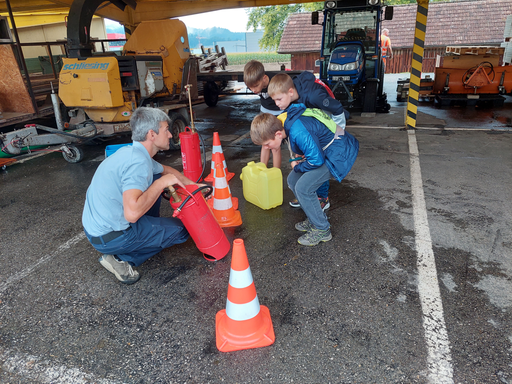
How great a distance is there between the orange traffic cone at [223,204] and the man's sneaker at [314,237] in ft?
2.64

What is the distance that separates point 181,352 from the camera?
2254 mm

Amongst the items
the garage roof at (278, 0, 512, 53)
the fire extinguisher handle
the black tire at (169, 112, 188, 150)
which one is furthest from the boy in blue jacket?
the garage roof at (278, 0, 512, 53)

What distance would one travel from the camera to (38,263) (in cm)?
329

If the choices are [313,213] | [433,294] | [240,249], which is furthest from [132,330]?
[433,294]

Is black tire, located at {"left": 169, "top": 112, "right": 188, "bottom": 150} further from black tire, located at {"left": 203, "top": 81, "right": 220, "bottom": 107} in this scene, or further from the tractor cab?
black tire, located at {"left": 203, "top": 81, "right": 220, "bottom": 107}

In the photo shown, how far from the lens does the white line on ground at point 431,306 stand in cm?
207

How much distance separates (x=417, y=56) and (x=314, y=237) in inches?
247

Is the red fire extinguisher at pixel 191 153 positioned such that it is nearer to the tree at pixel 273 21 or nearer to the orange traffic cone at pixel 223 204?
the orange traffic cone at pixel 223 204

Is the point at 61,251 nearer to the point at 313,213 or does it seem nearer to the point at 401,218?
the point at 313,213

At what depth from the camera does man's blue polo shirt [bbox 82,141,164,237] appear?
252 cm

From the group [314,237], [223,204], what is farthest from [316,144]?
[223,204]

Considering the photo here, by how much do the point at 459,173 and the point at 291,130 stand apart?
345 centimetres

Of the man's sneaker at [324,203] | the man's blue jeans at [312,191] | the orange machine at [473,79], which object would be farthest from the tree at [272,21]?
the man's blue jeans at [312,191]

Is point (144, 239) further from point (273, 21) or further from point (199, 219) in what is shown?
point (273, 21)
